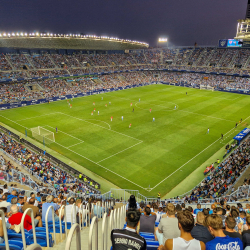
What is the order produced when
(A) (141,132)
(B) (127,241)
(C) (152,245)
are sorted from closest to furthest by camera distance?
(B) (127,241), (C) (152,245), (A) (141,132)

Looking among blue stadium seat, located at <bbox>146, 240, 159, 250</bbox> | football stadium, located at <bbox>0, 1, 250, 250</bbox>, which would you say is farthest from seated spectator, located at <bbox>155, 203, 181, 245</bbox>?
blue stadium seat, located at <bbox>146, 240, 159, 250</bbox>

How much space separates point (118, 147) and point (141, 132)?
21.5 feet

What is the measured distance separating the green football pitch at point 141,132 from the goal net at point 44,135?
52.3 inches

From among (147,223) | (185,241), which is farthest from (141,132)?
(185,241)

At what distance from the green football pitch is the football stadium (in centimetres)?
18

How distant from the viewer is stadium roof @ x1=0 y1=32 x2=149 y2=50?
61.2 m

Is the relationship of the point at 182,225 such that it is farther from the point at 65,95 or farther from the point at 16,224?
the point at 65,95

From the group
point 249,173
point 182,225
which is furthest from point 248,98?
point 182,225

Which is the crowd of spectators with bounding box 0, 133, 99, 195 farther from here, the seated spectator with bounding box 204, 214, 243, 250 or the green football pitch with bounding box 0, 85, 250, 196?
the seated spectator with bounding box 204, 214, 243, 250

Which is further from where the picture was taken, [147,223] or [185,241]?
[147,223]

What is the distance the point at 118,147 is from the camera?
1185 inches

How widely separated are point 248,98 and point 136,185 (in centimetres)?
5344

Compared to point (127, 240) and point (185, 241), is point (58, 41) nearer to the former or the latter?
point (127, 240)

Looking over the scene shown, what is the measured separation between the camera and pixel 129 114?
45312 mm
